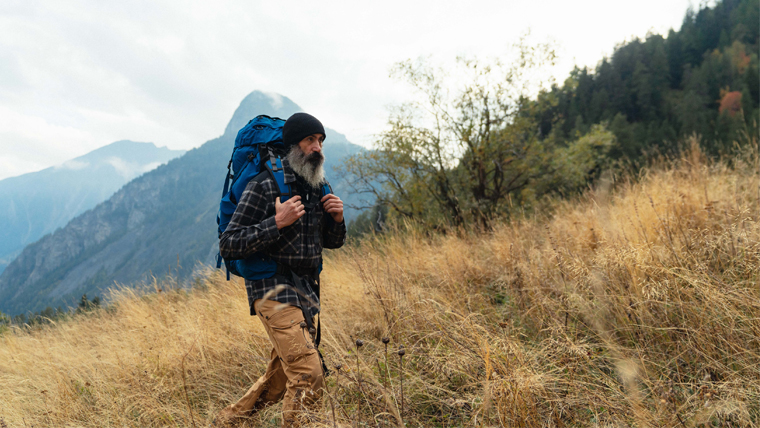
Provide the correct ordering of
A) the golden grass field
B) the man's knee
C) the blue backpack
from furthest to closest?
the blue backpack → the man's knee → the golden grass field

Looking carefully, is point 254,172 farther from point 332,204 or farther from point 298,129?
point 332,204

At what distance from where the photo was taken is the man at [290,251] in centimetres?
189

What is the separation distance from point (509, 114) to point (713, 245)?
25.0 feet

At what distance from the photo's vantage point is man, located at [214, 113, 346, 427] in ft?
6.20

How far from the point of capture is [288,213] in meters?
1.89

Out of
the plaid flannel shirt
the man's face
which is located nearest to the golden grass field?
the plaid flannel shirt

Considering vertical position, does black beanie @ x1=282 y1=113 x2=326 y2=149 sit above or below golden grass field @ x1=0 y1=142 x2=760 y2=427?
above

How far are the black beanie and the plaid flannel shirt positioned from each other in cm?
15

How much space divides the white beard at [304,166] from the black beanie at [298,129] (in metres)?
0.06

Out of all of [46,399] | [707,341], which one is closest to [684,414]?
[707,341]

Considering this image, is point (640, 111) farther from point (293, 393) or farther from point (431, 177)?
point (293, 393)

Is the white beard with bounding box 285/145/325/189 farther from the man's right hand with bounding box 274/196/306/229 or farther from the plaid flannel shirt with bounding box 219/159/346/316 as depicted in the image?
the man's right hand with bounding box 274/196/306/229

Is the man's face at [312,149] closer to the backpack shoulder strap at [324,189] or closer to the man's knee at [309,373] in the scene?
the backpack shoulder strap at [324,189]

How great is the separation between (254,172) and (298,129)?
39cm
